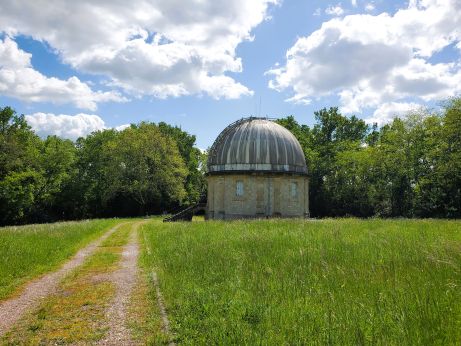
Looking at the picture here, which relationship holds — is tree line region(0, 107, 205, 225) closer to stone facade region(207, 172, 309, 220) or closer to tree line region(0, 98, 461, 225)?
tree line region(0, 98, 461, 225)

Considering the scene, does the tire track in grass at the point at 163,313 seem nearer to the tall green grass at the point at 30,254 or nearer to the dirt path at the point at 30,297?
the dirt path at the point at 30,297

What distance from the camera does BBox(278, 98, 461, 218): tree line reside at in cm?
4025

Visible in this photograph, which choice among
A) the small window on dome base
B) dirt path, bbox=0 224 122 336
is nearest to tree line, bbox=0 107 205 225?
the small window on dome base

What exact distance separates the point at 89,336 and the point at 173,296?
79.5 inches

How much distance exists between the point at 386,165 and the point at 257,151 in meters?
18.8

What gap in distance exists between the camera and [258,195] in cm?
3869

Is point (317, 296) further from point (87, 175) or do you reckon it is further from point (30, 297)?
point (87, 175)

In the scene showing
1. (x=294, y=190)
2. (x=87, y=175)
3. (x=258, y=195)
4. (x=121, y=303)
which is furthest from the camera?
(x=87, y=175)

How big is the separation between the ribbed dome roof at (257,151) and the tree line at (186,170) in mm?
13660

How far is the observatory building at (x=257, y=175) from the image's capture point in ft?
127

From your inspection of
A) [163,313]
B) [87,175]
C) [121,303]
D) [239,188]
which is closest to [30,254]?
[121,303]

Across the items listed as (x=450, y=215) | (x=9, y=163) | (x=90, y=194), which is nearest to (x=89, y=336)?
(x=450, y=215)

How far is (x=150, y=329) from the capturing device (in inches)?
254

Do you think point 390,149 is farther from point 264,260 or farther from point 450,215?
point 264,260
